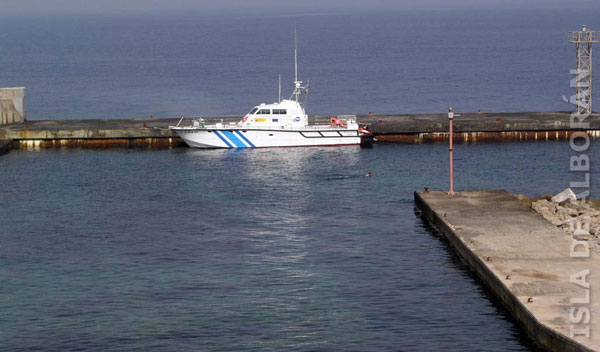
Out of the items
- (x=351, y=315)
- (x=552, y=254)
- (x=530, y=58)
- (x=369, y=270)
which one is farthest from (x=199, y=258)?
(x=530, y=58)

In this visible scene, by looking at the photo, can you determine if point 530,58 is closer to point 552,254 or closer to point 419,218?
point 419,218

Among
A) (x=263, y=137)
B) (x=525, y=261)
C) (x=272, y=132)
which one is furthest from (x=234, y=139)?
(x=525, y=261)

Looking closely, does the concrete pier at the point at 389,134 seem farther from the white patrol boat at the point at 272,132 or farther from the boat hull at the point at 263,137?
the white patrol boat at the point at 272,132

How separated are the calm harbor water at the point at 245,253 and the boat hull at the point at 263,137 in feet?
6.22

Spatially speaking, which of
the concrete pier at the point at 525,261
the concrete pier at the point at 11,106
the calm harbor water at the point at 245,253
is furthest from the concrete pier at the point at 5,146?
the concrete pier at the point at 525,261

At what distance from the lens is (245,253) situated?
172 feet

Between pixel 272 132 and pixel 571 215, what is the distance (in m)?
34.8

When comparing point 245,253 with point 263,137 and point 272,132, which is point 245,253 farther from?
point 263,137

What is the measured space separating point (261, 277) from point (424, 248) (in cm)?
917

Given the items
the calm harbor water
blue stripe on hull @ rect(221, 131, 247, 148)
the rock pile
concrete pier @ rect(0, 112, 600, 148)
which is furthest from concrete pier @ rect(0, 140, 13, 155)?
the rock pile

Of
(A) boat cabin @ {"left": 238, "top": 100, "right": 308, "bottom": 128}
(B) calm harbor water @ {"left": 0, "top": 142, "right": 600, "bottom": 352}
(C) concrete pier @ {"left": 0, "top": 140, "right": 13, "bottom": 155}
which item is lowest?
(B) calm harbor water @ {"left": 0, "top": 142, "right": 600, "bottom": 352}

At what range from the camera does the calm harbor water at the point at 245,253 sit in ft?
133

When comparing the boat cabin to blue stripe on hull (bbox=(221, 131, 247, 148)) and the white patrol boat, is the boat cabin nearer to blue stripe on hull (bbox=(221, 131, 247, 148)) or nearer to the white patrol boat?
the white patrol boat

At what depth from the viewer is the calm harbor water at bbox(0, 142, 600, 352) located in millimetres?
40562
